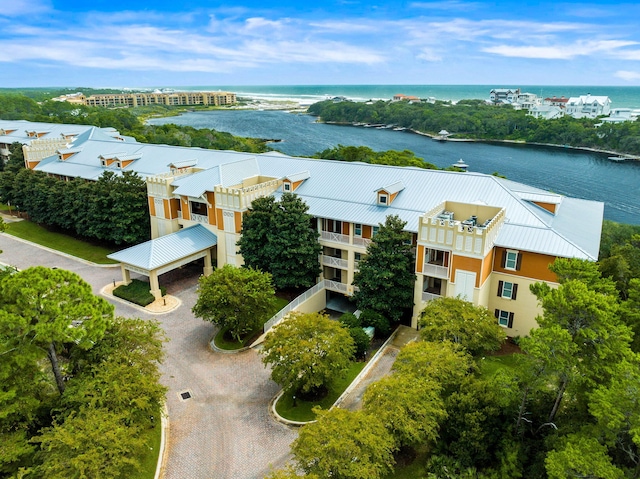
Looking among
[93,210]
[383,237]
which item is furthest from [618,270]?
[93,210]

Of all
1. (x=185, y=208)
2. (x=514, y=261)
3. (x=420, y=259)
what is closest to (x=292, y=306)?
(x=420, y=259)

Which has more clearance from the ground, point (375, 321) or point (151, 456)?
point (375, 321)

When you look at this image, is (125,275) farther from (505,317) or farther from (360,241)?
(505,317)

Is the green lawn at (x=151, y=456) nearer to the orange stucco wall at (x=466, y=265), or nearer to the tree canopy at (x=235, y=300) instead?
the tree canopy at (x=235, y=300)

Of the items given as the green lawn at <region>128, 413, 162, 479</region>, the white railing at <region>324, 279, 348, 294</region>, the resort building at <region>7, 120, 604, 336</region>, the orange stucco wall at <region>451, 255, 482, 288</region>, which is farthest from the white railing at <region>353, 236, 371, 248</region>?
the green lawn at <region>128, 413, 162, 479</region>

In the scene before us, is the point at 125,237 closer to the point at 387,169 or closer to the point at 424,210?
the point at 387,169

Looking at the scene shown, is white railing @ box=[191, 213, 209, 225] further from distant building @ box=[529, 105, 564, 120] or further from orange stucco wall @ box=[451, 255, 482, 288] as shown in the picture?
distant building @ box=[529, 105, 564, 120]
